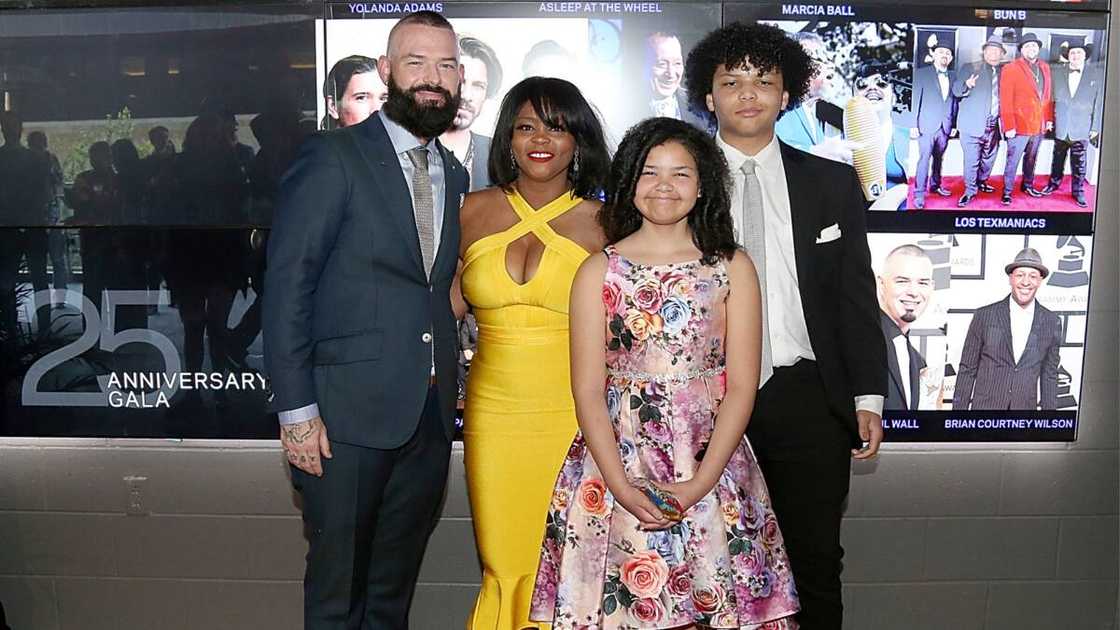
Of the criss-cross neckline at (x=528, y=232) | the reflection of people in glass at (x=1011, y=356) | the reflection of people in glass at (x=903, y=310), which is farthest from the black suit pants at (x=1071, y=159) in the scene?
the criss-cross neckline at (x=528, y=232)

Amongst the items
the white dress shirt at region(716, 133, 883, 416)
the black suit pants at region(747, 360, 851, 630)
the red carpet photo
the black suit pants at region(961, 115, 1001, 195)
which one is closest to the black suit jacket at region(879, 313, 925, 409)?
the red carpet photo

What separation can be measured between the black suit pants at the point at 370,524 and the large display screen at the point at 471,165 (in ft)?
2.36

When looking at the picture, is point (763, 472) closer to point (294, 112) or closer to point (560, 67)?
point (560, 67)

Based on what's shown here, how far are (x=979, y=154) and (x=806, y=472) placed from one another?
1.34 meters

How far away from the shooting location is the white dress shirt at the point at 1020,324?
3242 millimetres

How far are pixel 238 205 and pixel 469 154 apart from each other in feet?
2.52

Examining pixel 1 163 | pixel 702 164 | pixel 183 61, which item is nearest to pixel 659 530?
pixel 702 164

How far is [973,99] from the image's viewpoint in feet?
10.3

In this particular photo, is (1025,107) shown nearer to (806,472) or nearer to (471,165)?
(806,472)

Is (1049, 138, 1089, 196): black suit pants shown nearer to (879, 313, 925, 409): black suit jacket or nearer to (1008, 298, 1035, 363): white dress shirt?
(1008, 298, 1035, 363): white dress shirt

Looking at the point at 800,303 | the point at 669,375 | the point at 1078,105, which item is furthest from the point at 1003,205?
the point at 669,375

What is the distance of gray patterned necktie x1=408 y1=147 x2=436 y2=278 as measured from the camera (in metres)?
2.36

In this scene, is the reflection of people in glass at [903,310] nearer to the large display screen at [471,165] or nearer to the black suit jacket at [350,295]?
the large display screen at [471,165]

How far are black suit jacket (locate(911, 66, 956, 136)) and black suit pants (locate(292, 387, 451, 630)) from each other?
5.99ft
